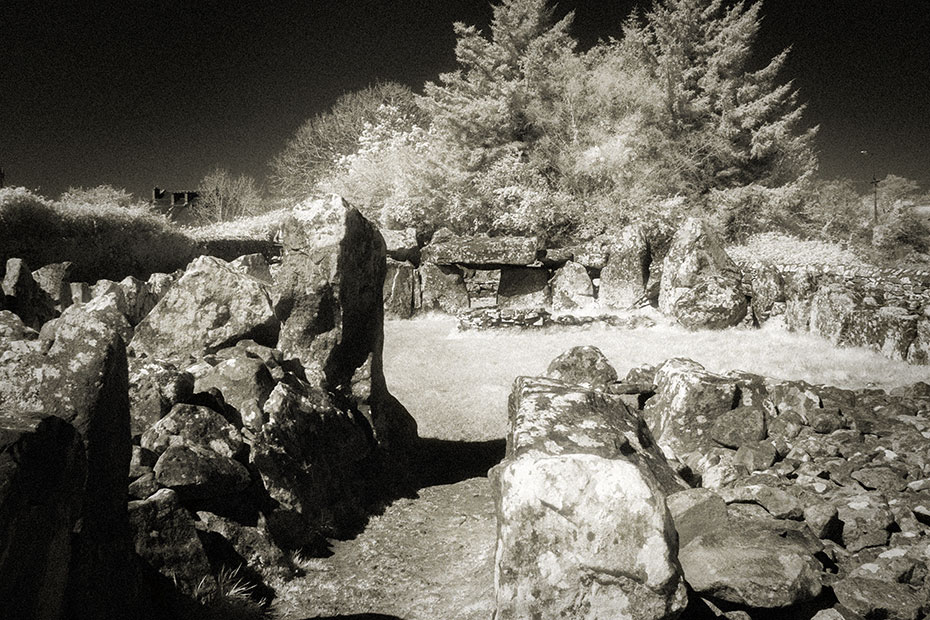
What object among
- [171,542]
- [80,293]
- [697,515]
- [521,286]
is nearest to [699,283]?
[521,286]

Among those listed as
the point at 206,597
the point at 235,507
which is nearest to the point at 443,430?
the point at 235,507

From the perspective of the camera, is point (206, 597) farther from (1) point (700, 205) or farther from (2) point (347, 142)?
(2) point (347, 142)

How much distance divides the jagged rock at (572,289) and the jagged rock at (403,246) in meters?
5.37

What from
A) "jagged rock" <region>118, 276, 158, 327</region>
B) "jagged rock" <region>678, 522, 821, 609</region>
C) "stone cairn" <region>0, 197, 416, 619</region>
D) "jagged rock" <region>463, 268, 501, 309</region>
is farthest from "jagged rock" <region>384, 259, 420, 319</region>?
"jagged rock" <region>678, 522, 821, 609</region>

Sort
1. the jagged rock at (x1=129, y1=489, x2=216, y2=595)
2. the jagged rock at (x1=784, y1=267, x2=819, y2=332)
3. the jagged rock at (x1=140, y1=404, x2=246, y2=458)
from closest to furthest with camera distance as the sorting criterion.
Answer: the jagged rock at (x1=129, y1=489, x2=216, y2=595)
the jagged rock at (x1=140, y1=404, x2=246, y2=458)
the jagged rock at (x1=784, y1=267, x2=819, y2=332)

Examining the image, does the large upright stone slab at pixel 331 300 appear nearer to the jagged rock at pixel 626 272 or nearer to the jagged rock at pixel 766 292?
the jagged rock at pixel 766 292

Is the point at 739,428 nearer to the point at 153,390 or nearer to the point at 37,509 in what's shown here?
the point at 153,390

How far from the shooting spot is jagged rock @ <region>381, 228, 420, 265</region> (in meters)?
19.2

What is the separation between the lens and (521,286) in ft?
58.7

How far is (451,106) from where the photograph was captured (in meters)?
23.4

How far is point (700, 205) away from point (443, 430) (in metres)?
19.9

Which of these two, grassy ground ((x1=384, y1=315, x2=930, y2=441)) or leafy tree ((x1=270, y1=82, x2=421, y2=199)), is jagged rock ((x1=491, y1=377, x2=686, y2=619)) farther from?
leafy tree ((x1=270, y1=82, x2=421, y2=199))

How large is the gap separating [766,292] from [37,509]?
14.8m

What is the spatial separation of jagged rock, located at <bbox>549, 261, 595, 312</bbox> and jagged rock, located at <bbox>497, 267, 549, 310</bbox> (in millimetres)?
650
